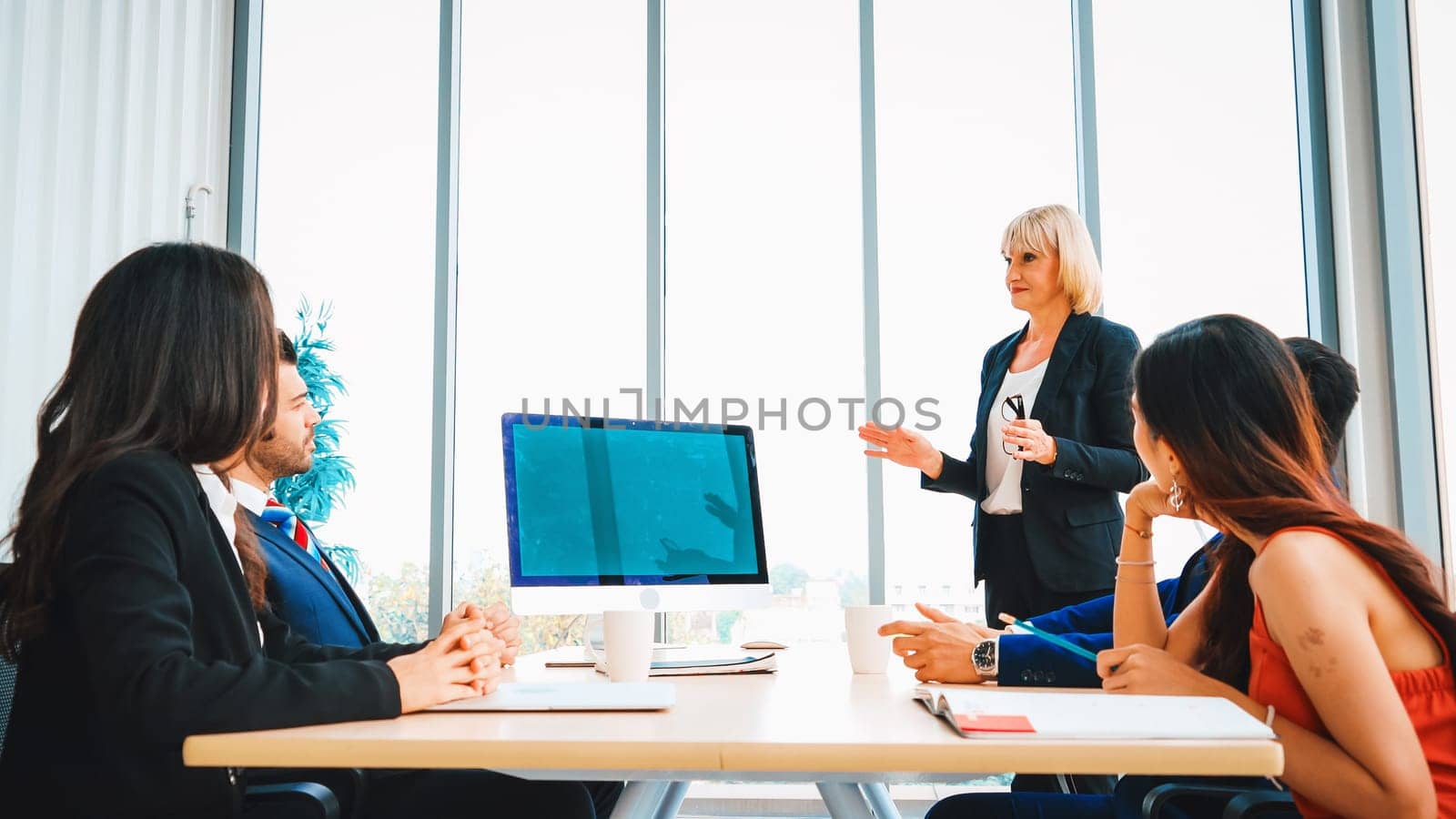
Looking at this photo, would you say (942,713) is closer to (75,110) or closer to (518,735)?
(518,735)

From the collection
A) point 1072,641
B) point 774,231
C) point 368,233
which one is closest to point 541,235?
point 368,233

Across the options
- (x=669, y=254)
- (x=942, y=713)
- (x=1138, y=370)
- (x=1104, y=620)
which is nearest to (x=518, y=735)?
(x=942, y=713)

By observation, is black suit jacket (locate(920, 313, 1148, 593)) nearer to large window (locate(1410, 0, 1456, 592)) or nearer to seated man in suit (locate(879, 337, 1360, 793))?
seated man in suit (locate(879, 337, 1360, 793))

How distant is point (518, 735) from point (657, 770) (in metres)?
0.14

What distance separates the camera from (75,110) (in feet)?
11.3

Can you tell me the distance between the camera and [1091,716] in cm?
106

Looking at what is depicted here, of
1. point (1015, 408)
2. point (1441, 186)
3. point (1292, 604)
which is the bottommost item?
point (1292, 604)

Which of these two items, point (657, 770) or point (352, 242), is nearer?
point (657, 770)

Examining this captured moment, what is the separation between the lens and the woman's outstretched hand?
2631mm

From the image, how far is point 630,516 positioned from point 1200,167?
284 cm

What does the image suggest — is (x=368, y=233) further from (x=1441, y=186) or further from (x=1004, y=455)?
(x=1441, y=186)

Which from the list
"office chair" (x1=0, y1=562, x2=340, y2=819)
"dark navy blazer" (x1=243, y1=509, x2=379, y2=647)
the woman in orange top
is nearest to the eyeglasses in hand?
the woman in orange top

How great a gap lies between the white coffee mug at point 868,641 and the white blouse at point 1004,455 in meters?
1.00

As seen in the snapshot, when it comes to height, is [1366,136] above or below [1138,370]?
above
